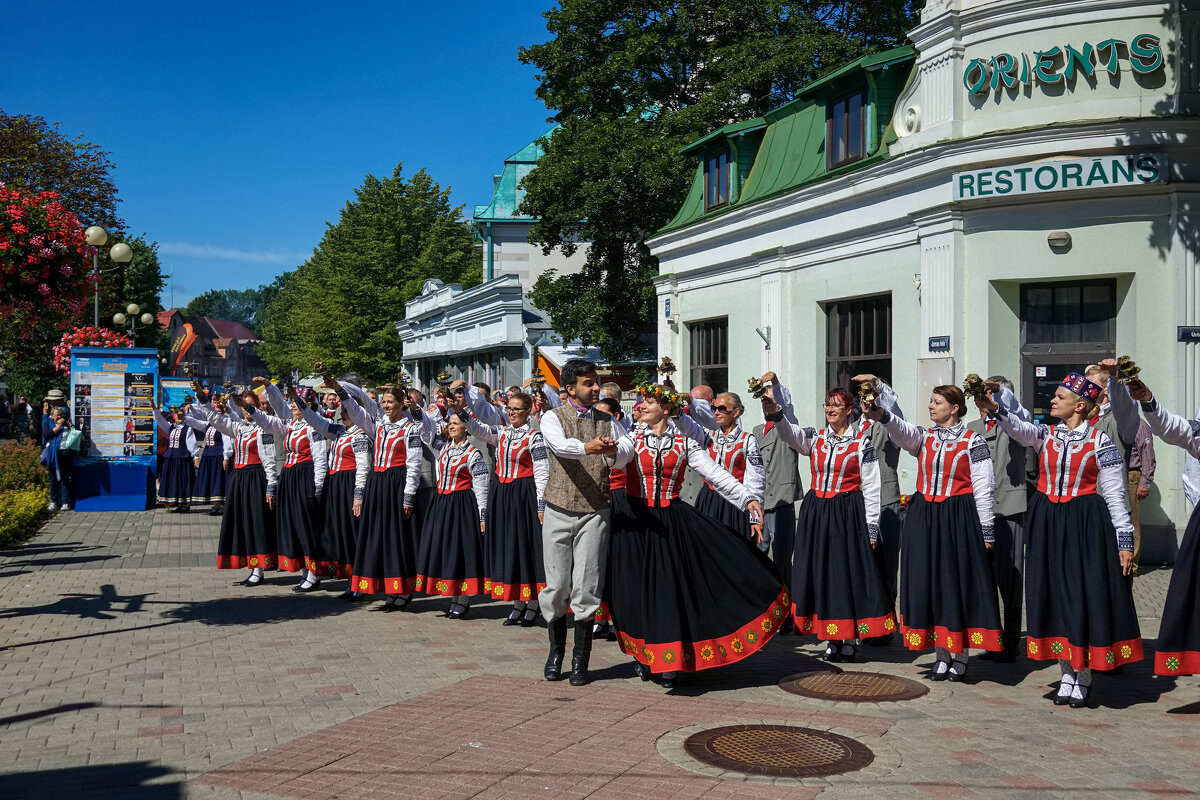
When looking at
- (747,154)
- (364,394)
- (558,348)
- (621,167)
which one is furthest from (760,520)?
(558,348)

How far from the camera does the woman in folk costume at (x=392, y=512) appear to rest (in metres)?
10.3

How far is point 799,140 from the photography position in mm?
19109

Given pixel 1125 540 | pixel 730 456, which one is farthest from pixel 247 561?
pixel 1125 540

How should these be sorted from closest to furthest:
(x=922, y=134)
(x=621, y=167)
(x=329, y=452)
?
(x=329, y=452) < (x=922, y=134) < (x=621, y=167)

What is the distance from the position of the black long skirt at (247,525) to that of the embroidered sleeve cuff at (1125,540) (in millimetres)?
8484

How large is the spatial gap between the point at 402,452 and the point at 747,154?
40.9ft

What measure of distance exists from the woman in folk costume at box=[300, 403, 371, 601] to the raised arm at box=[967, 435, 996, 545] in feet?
19.4

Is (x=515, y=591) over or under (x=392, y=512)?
→ under

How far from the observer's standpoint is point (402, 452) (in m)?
10.5

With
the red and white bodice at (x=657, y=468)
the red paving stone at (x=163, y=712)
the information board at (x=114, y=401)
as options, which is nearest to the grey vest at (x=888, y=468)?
the red and white bodice at (x=657, y=468)

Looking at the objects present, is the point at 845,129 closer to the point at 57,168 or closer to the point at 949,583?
the point at 949,583

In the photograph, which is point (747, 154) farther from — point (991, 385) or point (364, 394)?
point (991, 385)

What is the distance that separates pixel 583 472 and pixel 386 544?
12.2ft

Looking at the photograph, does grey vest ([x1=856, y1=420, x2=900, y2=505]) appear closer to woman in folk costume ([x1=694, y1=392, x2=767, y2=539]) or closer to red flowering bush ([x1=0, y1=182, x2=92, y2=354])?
woman in folk costume ([x1=694, y1=392, x2=767, y2=539])
